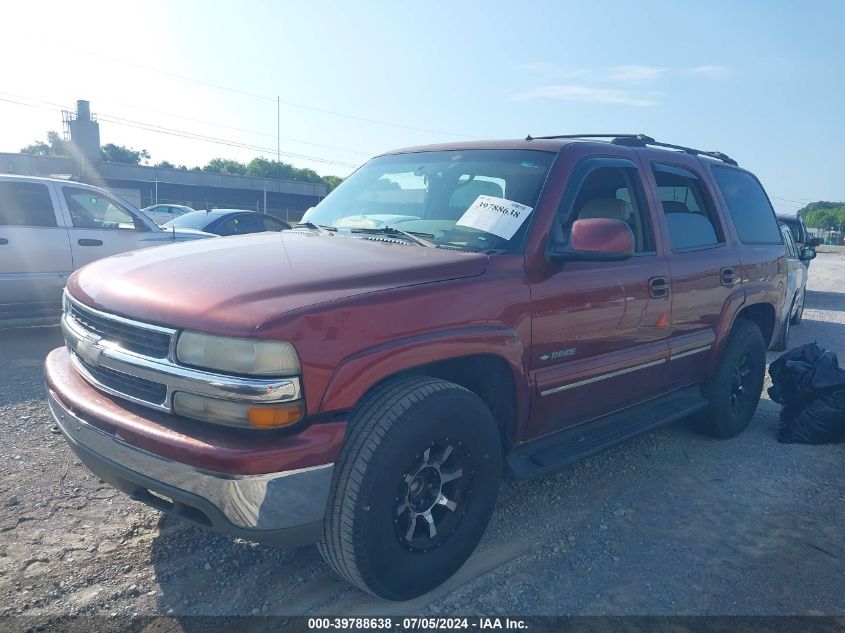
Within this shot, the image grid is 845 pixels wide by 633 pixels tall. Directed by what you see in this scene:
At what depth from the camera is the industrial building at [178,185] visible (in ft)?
144

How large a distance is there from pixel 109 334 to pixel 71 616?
109 cm

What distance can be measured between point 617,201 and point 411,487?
6.98 feet

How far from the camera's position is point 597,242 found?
3166 mm

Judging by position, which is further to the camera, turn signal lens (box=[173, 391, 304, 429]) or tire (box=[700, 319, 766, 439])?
tire (box=[700, 319, 766, 439])

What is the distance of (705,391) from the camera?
15.7ft

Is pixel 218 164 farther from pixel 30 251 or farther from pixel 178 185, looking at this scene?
pixel 30 251

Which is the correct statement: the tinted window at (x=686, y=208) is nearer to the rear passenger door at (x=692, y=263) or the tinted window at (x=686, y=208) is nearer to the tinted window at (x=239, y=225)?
the rear passenger door at (x=692, y=263)

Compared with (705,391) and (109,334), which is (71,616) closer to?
(109,334)

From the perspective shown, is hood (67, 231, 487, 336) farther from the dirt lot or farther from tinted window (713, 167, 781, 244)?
tinted window (713, 167, 781, 244)

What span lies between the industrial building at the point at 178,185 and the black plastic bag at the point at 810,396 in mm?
39240

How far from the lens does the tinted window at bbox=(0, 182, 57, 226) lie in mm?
7344

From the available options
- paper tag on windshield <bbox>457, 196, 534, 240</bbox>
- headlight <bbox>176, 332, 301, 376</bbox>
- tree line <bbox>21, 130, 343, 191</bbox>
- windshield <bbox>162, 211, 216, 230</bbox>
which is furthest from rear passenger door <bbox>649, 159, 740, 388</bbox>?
tree line <bbox>21, 130, 343, 191</bbox>

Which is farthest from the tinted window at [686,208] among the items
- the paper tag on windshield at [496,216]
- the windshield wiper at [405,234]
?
the windshield wiper at [405,234]

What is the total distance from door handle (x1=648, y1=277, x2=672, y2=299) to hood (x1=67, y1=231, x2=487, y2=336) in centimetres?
126
